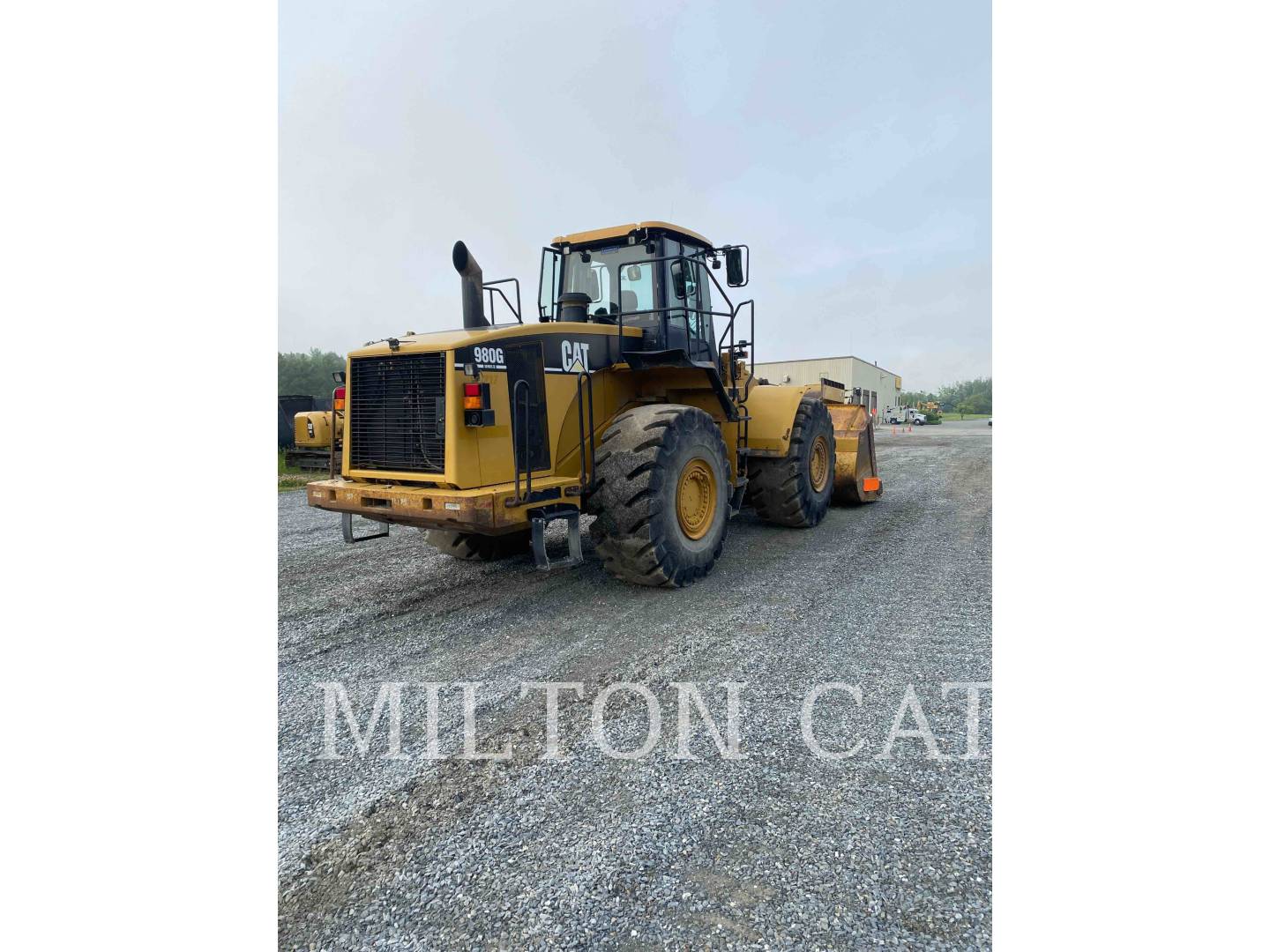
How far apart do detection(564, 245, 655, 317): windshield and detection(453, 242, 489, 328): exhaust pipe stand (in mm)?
A: 1394

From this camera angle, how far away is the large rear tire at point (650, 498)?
504 centimetres

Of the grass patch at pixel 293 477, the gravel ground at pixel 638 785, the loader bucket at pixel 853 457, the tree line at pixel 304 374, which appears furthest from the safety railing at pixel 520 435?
the tree line at pixel 304 374

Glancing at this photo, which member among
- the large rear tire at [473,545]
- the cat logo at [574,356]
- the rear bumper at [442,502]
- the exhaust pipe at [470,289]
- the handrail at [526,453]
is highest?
the exhaust pipe at [470,289]

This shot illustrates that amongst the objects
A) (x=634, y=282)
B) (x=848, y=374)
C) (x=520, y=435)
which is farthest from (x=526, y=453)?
(x=848, y=374)

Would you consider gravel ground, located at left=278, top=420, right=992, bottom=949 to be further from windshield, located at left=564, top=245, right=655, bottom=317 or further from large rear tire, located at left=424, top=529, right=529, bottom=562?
windshield, located at left=564, top=245, right=655, bottom=317

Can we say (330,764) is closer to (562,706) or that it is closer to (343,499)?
(562,706)

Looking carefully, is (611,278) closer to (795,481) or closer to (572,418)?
(572,418)

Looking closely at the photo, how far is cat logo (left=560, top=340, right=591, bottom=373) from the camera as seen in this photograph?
5410 millimetres

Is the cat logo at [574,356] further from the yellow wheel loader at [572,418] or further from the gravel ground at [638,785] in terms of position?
the gravel ground at [638,785]

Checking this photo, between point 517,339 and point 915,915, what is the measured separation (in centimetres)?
409

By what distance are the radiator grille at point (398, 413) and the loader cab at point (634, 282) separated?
1969 millimetres

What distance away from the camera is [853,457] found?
30.3 ft

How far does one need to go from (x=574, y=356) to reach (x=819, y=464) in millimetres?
4134

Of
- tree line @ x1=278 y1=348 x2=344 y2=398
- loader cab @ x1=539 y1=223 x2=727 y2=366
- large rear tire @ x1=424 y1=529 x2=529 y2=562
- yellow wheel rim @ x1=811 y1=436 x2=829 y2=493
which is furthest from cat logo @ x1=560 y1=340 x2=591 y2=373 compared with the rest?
tree line @ x1=278 y1=348 x2=344 y2=398
